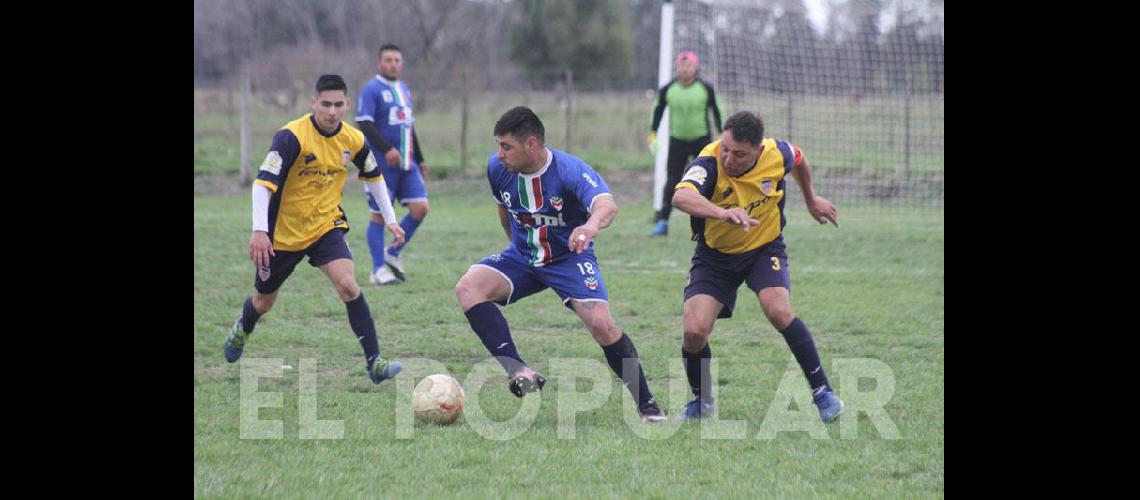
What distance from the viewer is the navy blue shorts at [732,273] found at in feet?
→ 20.0

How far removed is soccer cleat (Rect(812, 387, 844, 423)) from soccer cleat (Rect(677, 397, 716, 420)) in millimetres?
542

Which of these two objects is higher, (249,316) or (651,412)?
(249,316)

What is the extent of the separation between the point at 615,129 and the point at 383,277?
12493mm

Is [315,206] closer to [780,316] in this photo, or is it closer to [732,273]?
[732,273]

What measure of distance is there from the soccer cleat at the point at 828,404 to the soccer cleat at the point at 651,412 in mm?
793

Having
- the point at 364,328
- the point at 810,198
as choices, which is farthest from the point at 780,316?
the point at 364,328

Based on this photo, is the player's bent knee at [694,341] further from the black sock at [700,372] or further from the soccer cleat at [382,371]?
the soccer cleat at [382,371]

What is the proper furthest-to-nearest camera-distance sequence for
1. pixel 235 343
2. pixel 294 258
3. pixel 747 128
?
pixel 235 343, pixel 294 258, pixel 747 128

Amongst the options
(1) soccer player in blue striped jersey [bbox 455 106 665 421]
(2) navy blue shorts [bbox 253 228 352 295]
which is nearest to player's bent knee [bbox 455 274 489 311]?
(1) soccer player in blue striped jersey [bbox 455 106 665 421]

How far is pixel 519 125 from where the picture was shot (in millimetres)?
5848

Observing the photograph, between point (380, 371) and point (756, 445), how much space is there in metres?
2.29

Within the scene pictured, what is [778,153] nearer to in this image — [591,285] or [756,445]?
[591,285]

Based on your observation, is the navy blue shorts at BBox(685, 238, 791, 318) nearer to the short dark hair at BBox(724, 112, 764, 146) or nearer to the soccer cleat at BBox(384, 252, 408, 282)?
the short dark hair at BBox(724, 112, 764, 146)

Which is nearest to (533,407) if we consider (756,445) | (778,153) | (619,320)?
(756,445)
